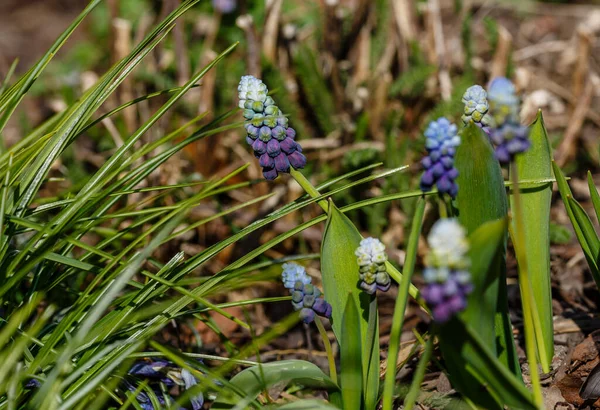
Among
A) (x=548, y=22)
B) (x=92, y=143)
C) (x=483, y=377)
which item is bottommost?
(x=483, y=377)

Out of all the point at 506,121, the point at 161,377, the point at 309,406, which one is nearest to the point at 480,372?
the point at 309,406

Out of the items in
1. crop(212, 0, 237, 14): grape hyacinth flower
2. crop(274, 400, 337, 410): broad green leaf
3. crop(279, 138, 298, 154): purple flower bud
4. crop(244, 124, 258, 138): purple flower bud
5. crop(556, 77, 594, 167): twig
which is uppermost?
crop(212, 0, 237, 14): grape hyacinth flower

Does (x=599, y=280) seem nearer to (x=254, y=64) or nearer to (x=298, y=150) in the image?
(x=298, y=150)

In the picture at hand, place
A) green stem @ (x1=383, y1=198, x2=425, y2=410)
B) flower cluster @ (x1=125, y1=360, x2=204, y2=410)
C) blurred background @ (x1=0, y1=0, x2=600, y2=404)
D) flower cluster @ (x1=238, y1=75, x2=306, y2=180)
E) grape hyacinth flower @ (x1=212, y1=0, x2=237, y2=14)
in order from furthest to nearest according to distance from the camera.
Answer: grape hyacinth flower @ (x1=212, y1=0, x2=237, y2=14) → blurred background @ (x1=0, y1=0, x2=600, y2=404) → flower cluster @ (x1=125, y1=360, x2=204, y2=410) → flower cluster @ (x1=238, y1=75, x2=306, y2=180) → green stem @ (x1=383, y1=198, x2=425, y2=410)

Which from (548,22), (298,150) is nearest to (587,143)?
(548,22)

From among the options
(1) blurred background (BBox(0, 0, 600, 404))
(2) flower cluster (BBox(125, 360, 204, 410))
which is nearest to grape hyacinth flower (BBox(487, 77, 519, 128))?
(2) flower cluster (BBox(125, 360, 204, 410))

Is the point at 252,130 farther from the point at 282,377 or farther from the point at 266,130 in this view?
the point at 282,377

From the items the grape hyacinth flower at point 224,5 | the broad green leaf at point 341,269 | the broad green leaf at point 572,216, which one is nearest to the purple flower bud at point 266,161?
the broad green leaf at point 341,269

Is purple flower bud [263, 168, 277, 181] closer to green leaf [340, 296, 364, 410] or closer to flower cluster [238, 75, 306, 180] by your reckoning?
flower cluster [238, 75, 306, 180]
